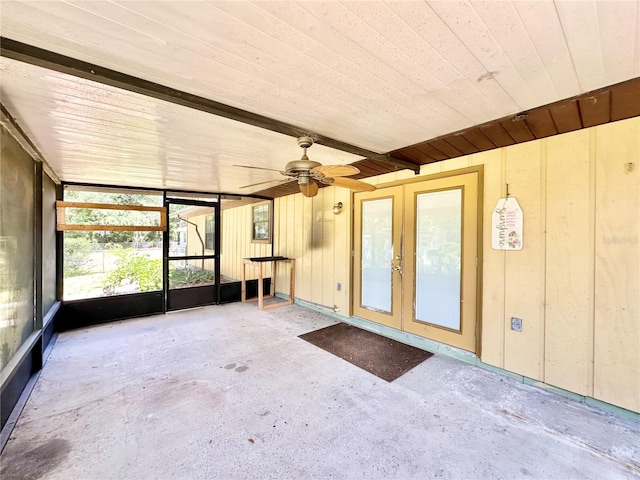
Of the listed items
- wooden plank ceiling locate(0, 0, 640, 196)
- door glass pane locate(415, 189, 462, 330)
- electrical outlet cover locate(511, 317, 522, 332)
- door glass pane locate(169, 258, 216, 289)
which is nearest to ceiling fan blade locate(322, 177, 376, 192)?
wooden plank ceiling locate(0, 0, 640, 196)

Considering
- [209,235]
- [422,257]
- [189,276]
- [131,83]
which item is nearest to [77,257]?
[189,276]

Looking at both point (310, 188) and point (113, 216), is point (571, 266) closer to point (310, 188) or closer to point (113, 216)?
point (310, 188)

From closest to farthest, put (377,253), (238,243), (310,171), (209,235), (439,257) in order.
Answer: (310,171), (439,257), (377,253), (209,235), (238,243)

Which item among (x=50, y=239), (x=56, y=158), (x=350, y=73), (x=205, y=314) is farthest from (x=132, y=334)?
(x=350, y=73)

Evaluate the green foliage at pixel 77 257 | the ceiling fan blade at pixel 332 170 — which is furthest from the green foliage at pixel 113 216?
the ceiling fan blade at pixel 332 170

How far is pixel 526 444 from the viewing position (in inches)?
71.9

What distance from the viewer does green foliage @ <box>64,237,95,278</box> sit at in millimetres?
4207

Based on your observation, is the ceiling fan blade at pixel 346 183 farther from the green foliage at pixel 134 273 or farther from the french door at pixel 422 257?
the green foliage at pixel 134 273

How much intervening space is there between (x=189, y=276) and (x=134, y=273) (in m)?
0.92

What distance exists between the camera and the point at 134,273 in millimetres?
4770

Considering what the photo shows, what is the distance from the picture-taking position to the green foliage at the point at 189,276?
16.8 ft

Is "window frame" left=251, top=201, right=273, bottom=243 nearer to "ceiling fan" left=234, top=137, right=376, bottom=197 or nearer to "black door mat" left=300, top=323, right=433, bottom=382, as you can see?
"black door mat" left=300, top=323, right=433, bottom=382

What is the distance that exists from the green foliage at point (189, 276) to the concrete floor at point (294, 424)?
79.8 inches

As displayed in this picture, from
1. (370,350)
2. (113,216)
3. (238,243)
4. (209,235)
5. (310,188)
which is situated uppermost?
(310,188)
